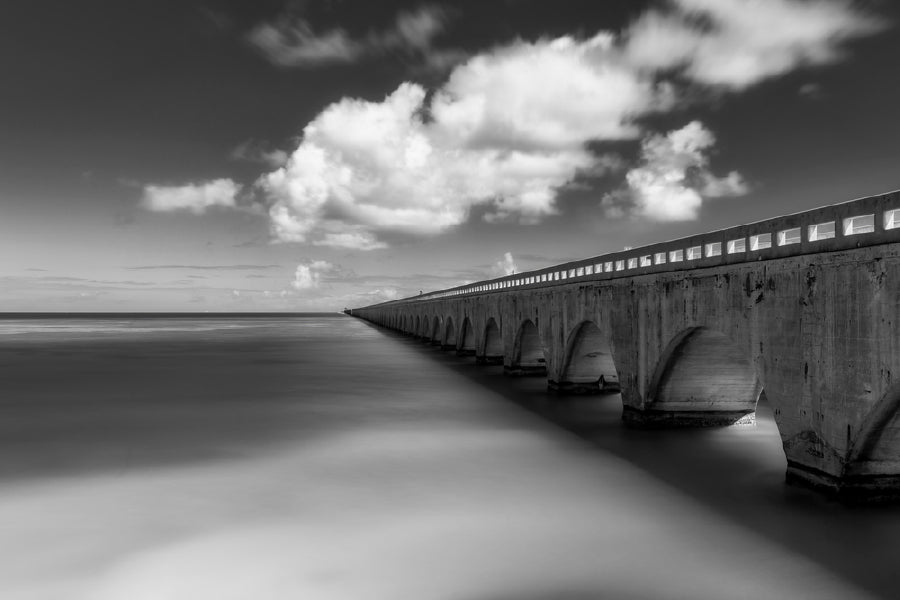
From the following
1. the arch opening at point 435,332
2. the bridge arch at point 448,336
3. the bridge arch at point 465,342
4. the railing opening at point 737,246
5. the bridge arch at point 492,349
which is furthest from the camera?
the arch opening at point 435,332

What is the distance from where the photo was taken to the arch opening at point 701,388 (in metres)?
17.1

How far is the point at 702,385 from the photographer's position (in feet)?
60.0

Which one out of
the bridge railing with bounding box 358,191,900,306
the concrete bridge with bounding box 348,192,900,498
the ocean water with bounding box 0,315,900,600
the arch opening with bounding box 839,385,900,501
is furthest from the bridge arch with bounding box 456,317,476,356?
the arch opening with bounding box 839,385,900,501

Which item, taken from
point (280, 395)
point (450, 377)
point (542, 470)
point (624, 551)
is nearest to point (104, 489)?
point (542, 470)

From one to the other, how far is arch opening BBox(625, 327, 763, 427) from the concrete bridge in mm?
36

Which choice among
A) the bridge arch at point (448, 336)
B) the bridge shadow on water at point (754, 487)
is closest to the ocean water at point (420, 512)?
the bridge shadow on water at point (754, 487)

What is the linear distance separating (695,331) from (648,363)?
2142mm

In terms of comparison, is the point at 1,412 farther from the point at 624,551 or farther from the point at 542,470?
the point at 624,551

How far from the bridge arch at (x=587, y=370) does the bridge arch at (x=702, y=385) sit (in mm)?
6559

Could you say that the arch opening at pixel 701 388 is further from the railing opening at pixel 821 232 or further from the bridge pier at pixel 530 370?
the bridge pier at pixel 530 370

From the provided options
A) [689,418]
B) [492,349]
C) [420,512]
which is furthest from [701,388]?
[492,349]

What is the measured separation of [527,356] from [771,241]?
73.1 ft

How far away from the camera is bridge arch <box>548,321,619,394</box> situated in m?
25.5

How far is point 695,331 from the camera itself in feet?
52.2
